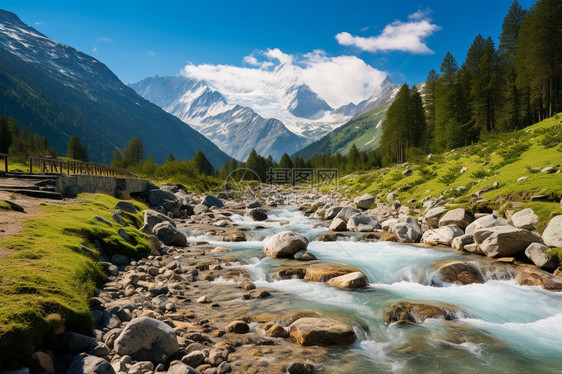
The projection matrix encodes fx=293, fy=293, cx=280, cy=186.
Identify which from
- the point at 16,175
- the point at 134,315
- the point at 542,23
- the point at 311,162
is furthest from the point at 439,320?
the point at 311,162

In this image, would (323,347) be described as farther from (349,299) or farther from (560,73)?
(560,73)

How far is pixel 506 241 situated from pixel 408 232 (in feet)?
19.4

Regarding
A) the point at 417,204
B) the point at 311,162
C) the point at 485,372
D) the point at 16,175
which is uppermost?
the point at 311,162

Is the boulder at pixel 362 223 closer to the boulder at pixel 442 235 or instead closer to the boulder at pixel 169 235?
the boulder at pixel 442 235


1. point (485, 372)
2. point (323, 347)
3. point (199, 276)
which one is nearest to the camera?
point (485, 372)

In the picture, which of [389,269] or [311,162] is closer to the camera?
[389,269]

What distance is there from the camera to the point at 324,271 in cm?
1275

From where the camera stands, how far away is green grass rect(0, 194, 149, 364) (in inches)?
200

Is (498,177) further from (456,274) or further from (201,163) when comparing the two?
(201,163)

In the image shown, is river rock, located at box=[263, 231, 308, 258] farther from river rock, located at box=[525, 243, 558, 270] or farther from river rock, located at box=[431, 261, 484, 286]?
river rock, located at box=[525, 243, 558, 270]

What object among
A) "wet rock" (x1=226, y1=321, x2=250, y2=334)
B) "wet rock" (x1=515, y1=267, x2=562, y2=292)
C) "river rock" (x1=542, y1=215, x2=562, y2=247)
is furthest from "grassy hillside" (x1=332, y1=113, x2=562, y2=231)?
"wet rock" (x1=226, y1=321, x2=250, y2=334)

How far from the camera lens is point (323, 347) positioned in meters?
7.56

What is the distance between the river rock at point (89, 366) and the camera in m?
5.15

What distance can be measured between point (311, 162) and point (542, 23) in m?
117
